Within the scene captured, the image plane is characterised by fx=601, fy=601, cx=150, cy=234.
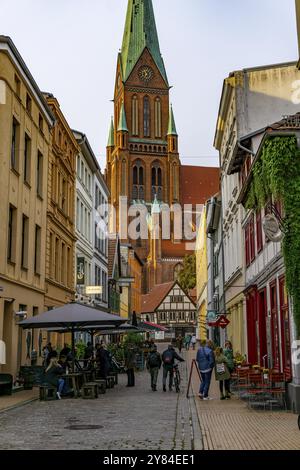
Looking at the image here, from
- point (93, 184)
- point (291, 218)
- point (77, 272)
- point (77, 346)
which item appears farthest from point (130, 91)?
point (291, 218)

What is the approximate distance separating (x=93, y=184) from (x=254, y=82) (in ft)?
57.0

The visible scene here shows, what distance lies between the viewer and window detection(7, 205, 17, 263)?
2109 cm

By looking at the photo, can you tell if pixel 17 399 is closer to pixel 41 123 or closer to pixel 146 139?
pixel 41 123

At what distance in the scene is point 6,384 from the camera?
58.2 ft

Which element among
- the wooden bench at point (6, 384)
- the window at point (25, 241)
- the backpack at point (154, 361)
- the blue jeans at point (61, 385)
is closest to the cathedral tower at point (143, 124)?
the window at point (25, 241)

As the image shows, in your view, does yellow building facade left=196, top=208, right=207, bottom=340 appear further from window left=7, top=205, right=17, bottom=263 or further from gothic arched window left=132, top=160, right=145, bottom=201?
gothic arched window left=132, top=160, right=145, bottom=201

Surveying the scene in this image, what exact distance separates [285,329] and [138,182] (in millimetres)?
90576

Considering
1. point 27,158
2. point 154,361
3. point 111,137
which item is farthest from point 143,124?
point 154,361

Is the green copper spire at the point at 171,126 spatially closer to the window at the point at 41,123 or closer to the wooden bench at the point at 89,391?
the window at the point at 41,123

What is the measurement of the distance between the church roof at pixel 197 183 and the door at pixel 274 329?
9283 cm

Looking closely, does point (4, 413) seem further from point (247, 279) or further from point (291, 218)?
point (247, 279)

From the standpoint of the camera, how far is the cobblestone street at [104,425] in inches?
372

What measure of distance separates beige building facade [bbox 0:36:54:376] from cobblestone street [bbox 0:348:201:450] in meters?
5.32

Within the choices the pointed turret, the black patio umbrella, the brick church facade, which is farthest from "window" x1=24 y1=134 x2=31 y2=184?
the pointed turret
